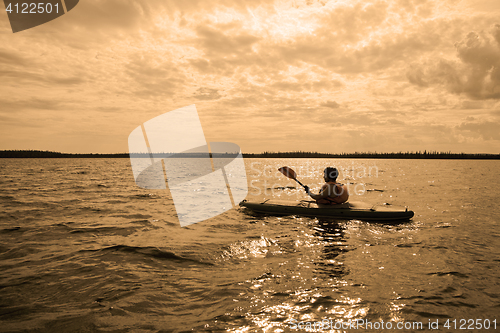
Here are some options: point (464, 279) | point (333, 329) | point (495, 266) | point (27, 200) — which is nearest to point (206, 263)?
point (333, 329)

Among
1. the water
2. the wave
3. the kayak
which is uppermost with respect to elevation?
the kayak

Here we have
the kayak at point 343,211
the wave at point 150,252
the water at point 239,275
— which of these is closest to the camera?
the water at point 239,275

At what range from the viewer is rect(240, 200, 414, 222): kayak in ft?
35.3

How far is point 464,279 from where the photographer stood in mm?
5441

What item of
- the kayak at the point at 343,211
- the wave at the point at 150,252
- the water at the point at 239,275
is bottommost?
the wave at the point at 150,252

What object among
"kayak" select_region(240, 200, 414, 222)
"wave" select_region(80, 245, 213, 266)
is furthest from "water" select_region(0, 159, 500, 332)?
"kayak" select_region(240, 200, 414, 222)

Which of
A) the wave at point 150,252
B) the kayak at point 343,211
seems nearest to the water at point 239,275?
the wave at point 150,252

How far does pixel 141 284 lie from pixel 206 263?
156 cm

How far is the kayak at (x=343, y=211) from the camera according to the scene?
1076cm

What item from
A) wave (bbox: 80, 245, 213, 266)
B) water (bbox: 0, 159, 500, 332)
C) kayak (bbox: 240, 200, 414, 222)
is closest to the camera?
water (bbox: 0, 159, 500, 332)

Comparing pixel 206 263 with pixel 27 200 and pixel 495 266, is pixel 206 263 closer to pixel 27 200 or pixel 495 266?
pixel 495 266

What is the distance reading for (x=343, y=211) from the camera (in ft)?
36.3

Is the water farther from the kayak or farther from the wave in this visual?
the kayak

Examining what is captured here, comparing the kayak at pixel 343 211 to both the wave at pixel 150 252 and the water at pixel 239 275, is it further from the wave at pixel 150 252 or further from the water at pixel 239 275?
the wave at pixel 150 252
